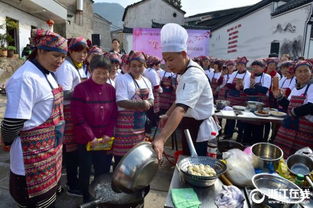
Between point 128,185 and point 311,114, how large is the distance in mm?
2989

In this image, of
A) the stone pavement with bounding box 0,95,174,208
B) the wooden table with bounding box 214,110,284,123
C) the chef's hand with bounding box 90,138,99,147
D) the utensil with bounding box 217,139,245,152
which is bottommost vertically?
the stone pavement with bounding box 0,95,174,208

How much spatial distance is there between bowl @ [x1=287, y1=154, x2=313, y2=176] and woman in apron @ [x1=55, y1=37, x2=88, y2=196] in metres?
2.46

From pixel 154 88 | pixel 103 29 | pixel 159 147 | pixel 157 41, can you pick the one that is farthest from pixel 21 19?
pixel 103 29

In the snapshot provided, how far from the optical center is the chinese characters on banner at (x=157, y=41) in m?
11.6

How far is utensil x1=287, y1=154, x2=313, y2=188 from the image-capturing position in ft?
5.98

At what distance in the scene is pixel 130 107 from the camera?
275 cm

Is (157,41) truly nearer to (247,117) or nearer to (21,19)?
(21,19)

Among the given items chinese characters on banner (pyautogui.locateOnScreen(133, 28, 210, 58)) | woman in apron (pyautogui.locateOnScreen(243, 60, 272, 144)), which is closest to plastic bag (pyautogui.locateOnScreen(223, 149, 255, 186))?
woman in apron (pyautogui.locateOnScreen(243, 60, 272, 144))

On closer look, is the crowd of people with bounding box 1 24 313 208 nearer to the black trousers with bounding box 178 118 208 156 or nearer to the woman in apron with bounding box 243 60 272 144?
the black trousers with bounding box 178 118 208 156

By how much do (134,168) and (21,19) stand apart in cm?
1339

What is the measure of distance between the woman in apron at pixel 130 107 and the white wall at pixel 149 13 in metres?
23.9

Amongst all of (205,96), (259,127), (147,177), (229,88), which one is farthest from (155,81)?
(147,177)

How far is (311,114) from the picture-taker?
10.5 ft

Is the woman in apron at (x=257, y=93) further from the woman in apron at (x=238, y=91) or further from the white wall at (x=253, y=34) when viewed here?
the white wall at (x=253, y=34)
